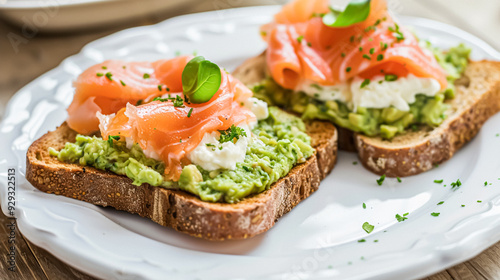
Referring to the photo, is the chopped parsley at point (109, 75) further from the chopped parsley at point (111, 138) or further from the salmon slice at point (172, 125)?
the chopped parsley at point (111, 138)

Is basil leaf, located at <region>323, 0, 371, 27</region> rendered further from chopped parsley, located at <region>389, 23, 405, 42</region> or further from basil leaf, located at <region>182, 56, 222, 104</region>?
basil leaf, located at <region>182, 56, 222, 104</region>

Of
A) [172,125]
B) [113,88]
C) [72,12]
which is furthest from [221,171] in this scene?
[72,12]

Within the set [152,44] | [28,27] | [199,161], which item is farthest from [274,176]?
[28,27]

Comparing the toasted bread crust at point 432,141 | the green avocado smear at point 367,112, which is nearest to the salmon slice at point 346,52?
the green avocado smear at point 367,112

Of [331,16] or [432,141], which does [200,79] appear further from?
[432,141]

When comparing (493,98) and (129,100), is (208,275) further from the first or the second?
(493,98)

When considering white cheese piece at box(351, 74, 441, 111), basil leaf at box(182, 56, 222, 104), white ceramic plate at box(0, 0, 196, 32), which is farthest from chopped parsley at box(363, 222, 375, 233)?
white ceramic plate at box(0, 0, 196, 32)
